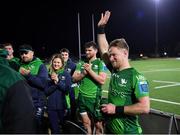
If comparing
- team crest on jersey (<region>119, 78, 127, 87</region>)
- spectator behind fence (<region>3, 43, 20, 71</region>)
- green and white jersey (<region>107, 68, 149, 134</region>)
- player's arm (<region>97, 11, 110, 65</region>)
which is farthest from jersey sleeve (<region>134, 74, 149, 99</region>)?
spectator behind fence (<region>3, 43, 20, 71</region>)

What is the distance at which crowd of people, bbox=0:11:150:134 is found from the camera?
1.74 meters

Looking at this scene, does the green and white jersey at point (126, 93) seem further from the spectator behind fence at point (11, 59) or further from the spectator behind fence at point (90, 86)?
the spectator behind fence at point (11, 59)

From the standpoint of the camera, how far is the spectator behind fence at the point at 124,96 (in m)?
3.50

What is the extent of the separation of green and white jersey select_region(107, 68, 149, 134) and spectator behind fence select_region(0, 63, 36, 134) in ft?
6.27

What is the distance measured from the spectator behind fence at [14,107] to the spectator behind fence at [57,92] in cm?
445

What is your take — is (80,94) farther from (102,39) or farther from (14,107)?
(14,107)

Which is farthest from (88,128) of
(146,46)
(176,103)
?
(146,46)

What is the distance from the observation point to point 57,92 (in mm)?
6359

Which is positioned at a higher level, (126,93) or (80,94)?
(126,93)

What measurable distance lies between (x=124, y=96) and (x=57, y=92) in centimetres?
290

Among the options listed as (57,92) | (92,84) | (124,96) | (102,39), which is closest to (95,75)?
(92,84)

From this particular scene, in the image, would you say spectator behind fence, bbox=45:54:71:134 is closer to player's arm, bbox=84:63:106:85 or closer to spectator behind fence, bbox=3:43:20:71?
player's arm, bbox=84:63:106:85

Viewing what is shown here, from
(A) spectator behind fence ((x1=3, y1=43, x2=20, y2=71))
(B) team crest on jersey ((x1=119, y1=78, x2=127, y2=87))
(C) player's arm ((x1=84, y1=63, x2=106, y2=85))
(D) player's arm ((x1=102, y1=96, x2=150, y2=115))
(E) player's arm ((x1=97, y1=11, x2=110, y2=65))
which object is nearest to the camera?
(D) player's arm ((x1=102, y1=96, x2=150, y2=115))

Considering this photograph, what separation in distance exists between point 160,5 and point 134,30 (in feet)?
20.1
